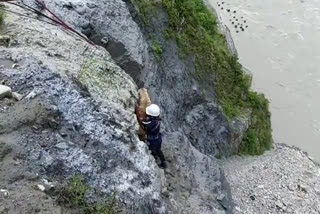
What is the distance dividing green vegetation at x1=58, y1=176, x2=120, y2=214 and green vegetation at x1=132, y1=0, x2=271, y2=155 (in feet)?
22.9

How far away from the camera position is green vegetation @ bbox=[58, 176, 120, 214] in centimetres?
707

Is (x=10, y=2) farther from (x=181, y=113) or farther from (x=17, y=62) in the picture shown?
(x=181, y=113)

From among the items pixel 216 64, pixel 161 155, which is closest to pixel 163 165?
pixel 161 155

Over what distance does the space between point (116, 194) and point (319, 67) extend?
1654 cm

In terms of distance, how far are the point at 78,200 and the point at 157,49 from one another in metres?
6.74

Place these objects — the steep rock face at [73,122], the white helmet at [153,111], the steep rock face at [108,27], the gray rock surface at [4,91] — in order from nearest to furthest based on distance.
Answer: the steep rock face at [73,122] < the gray rock surface at [4,91] < the white helmet at [153,111] < the steep rock face at [108,27]

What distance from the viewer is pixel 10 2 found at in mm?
10328

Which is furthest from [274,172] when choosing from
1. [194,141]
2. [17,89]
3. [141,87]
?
[17,89]

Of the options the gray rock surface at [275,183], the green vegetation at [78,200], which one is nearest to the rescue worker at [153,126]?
the green vegetation at [78,200]

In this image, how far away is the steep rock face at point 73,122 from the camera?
24.7 ft

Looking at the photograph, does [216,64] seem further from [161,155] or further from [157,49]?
[161,155]

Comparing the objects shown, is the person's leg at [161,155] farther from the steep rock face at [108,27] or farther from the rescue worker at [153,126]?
the steep rock face at [108,27]

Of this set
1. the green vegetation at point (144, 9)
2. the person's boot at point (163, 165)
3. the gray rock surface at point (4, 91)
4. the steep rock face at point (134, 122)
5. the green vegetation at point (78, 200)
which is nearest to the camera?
the green vegetation at point (78, 200)

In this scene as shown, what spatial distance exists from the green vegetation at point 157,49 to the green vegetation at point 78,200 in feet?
20.7
